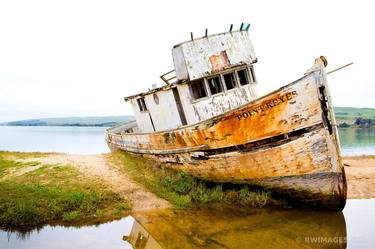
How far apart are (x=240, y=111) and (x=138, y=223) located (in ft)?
11.8

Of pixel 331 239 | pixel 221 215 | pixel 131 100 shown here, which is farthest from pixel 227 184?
pixel 131 100

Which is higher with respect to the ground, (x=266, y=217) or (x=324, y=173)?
(x=324, y=173)

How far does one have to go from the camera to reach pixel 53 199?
27.2 feet

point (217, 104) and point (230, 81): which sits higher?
point (230, 81)

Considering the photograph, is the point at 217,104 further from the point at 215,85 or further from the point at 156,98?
the point at 156,98

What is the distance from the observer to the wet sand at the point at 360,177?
10.1 m

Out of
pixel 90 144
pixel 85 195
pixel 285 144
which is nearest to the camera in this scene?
pixel 285 144

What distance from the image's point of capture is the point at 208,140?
8.65 metres

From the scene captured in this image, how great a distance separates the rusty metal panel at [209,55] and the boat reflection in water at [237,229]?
410 centimetres

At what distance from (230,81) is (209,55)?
108cm

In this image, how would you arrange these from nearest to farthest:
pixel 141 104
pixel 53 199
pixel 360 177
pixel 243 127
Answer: pixel 243 127, pixel 53 199, pixel 360 177, pixel 141 104

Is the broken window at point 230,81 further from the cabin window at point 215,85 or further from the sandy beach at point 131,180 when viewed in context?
the sandy beach at point 131,180

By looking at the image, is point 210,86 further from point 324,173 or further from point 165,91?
point 324,173

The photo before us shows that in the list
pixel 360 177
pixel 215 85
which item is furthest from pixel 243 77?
pixel 360 177
